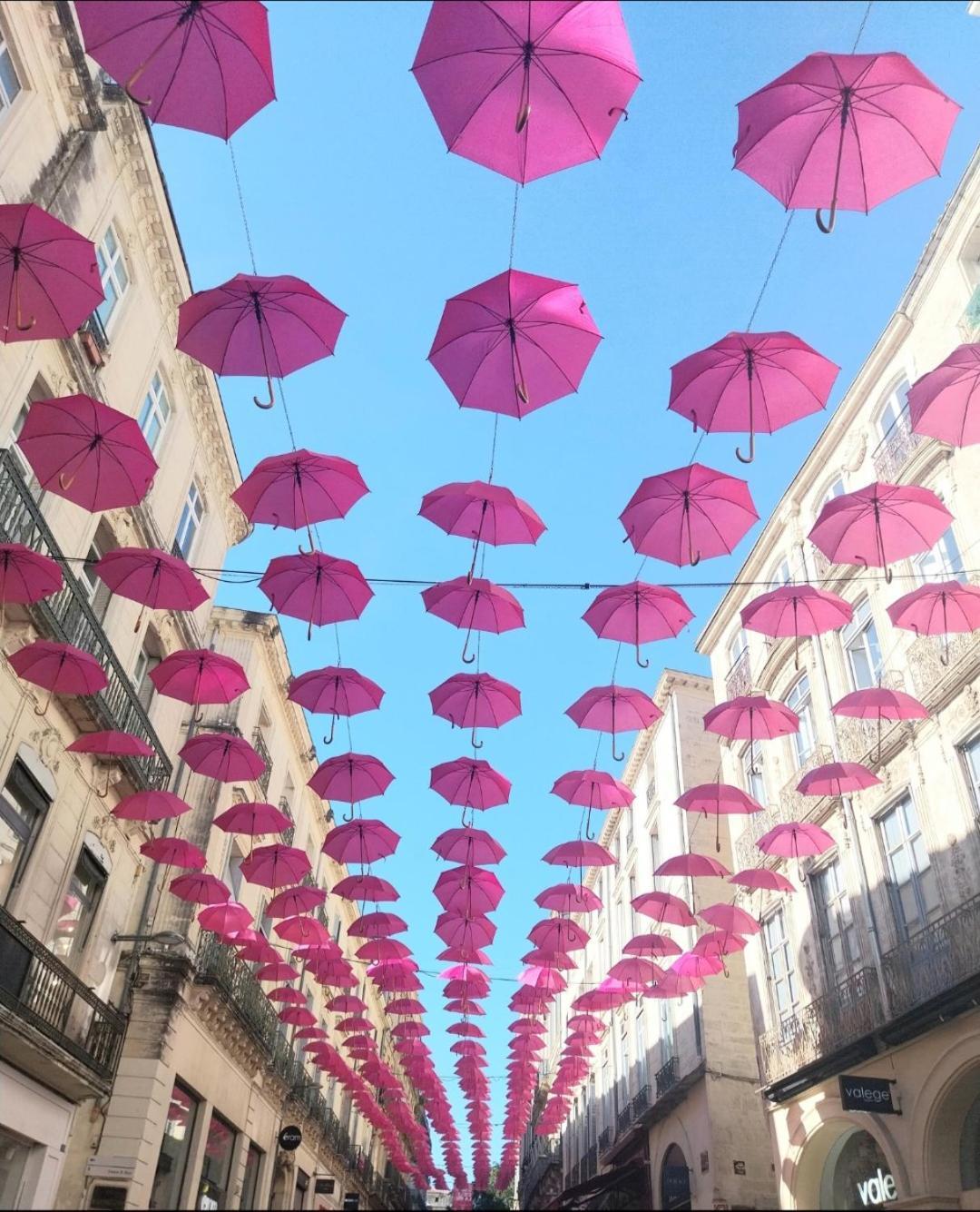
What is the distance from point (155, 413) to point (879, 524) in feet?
42.1

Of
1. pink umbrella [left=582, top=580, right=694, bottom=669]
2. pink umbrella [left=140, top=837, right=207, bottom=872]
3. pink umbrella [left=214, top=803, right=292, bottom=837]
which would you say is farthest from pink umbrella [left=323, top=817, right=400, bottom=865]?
pink umbrella [left=582, top=580, right=694, bottom=669]

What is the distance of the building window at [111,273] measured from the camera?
1459 cm

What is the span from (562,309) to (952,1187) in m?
11.8

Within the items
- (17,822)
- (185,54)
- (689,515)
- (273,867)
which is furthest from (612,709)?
(185,54)

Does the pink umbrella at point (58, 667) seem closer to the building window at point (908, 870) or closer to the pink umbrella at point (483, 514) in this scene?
the pink umbrella at point (483, 514)

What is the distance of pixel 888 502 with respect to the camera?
10.2 m

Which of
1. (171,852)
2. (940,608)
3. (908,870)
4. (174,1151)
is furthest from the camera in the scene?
(174,1151)

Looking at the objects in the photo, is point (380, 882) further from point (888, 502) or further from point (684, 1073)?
point (888, 502)

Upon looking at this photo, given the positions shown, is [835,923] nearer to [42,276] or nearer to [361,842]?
[361,842]

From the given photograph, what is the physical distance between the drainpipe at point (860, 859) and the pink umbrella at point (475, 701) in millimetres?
6452

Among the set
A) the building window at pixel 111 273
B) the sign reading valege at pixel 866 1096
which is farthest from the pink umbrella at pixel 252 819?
the sign reading valege at pixel 866 1096

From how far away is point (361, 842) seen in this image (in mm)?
16688

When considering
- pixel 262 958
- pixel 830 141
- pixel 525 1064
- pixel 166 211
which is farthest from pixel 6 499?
pixel 525 1064

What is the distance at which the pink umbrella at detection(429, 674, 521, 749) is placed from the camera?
1330 cm
